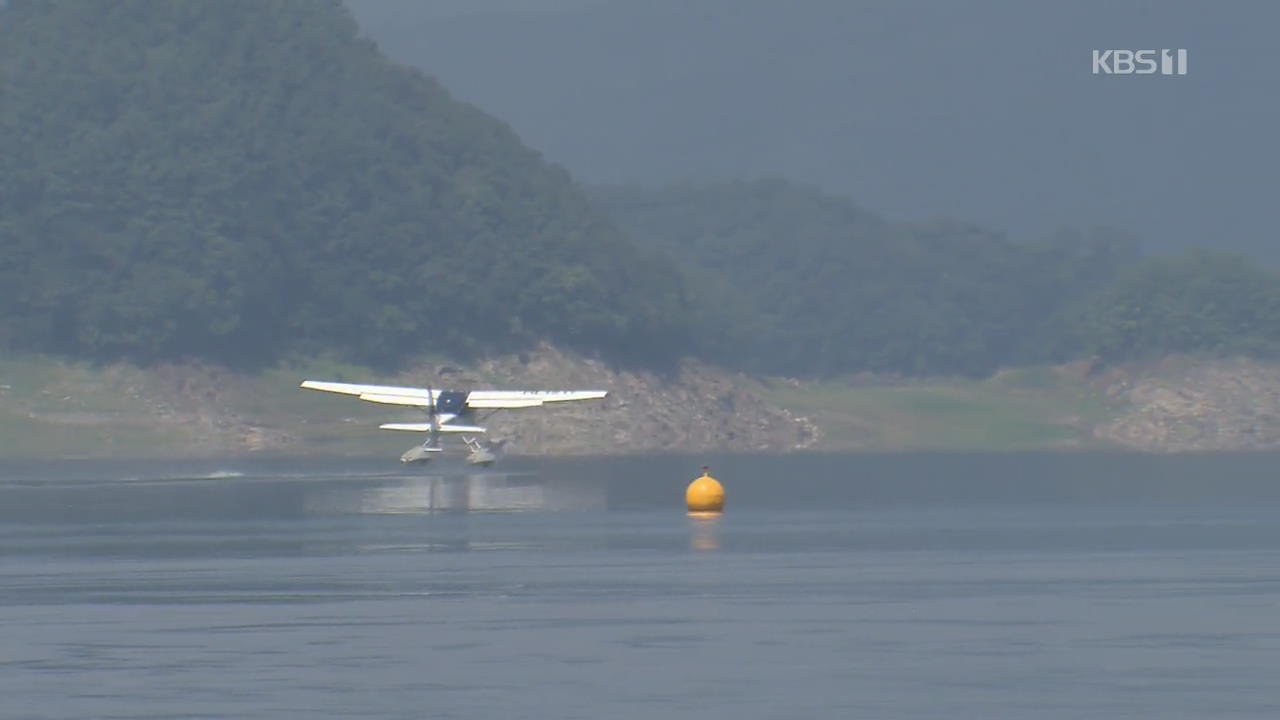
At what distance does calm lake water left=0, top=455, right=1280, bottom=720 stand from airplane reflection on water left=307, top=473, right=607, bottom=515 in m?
0.66

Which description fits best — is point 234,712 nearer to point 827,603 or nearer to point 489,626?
point 489,626

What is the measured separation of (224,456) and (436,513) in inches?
3666

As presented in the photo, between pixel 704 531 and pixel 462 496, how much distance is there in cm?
2539

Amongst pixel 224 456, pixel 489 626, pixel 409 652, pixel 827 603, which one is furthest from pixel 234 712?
pixel 224 456

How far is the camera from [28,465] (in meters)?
164

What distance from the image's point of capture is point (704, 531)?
79125 mm

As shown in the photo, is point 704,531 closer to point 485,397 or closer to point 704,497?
point 704,497

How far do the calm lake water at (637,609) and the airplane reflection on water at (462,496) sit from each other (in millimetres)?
661

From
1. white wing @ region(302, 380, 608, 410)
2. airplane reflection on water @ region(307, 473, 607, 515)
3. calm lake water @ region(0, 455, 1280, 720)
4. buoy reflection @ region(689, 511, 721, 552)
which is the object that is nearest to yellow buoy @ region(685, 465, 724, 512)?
buoy reflection @ region(689, 511, 721, 552)

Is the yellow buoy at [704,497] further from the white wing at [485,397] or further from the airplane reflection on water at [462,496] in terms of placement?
the white wing at [485,397]

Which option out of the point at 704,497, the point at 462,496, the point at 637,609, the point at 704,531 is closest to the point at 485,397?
the point at 462,496

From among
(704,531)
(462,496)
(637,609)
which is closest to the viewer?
(637,609)

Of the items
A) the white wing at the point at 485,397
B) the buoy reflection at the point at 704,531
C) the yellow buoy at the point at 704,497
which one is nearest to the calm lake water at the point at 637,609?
the buoy reflection at the point at 704,531

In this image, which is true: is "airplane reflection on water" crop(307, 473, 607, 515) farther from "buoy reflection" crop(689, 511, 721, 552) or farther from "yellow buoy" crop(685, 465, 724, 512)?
"buoy reflection" crop(689, 511, 721, 552)
